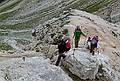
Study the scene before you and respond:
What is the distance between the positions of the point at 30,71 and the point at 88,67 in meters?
4.62

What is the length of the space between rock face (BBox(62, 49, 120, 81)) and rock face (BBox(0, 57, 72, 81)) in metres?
1.01

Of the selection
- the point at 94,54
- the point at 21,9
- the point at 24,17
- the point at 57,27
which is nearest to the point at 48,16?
the point at 24,17

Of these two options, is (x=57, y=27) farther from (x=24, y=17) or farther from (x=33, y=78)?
(x=24, y=17)

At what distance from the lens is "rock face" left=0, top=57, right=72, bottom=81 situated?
86.8 ft

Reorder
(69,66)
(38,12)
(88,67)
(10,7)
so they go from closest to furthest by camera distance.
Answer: (88,67)
(69,66)
(38,12)
(10,7)

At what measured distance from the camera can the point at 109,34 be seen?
41875mm

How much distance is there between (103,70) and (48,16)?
7198cm

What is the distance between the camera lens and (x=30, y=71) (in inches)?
1095

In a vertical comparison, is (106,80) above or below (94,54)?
below

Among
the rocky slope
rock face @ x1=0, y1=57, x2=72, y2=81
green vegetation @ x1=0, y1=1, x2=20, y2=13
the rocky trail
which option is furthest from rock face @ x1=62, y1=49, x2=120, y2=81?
green vegetation @ x1=0, y1=1, x2=20, y2=13

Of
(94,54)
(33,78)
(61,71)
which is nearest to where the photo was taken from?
(33,78)

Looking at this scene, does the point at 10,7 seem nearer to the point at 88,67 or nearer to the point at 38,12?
the point at 38,12

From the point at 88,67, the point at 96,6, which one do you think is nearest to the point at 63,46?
the point at 88,67

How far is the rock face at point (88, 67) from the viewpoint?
28.9 meters
